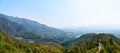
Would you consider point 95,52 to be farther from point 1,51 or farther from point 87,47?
point 1,51

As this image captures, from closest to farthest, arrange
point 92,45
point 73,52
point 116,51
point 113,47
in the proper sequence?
1. point 116,51
2. point 113,47
3. point 73,52
4. point 92,45

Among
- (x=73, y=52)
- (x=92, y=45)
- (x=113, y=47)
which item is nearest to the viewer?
(x=113, y=47)

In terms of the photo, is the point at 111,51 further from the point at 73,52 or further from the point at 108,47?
the point at 73,52

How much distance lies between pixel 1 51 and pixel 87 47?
224 ft

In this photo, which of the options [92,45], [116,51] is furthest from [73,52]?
[116,51]

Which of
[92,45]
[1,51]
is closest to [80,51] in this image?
[92,45]

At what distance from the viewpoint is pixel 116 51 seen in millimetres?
136625

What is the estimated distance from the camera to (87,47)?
646ft

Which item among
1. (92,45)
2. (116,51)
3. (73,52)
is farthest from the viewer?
(92,45)

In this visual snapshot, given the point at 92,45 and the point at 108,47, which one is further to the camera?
the point at 92,45

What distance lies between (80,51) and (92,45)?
2297cm

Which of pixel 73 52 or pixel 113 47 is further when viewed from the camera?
pixel 73 52

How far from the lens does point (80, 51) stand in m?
173

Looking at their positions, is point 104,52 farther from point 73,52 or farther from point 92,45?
point 92,45
